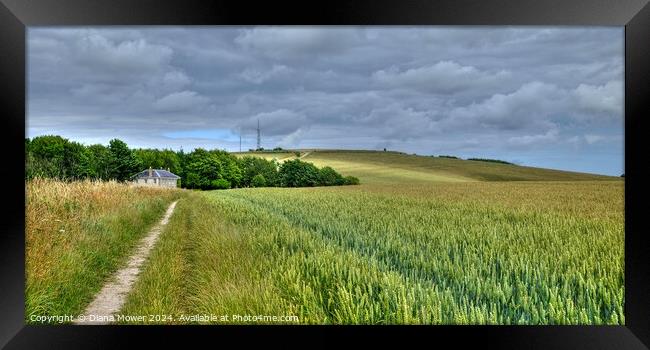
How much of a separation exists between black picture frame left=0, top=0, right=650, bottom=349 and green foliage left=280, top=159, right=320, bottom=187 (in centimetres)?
344

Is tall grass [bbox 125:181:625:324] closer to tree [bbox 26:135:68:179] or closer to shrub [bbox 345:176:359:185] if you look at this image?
shrub [bbox 345:176:359:185]

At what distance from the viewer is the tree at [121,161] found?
5.23 m

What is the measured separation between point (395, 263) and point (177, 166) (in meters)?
3.73

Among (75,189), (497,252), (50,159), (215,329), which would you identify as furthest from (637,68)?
(75,189)

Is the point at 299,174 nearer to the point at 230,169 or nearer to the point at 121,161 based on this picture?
the point at 230,169

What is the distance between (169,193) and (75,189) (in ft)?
6.85

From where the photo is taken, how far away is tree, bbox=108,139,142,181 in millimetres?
5230

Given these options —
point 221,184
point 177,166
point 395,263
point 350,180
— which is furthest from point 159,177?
point 395,263

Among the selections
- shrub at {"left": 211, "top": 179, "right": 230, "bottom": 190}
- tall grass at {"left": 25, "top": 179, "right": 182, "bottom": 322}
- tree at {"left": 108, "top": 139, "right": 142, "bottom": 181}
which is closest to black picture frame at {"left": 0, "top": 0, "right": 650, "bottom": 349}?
tall grass at {"left": 25, "top": 179, "right": 182, "bottom": 322}

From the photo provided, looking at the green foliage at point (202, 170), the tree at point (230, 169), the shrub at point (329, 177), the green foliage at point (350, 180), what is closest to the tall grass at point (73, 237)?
the green foliage at point (202, 170)

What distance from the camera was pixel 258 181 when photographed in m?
6.91

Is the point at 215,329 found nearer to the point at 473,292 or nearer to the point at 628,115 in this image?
the point at 473,292

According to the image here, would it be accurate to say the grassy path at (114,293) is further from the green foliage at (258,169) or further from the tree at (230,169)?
the green foliage at (258,169)

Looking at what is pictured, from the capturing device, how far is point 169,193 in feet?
28.3
